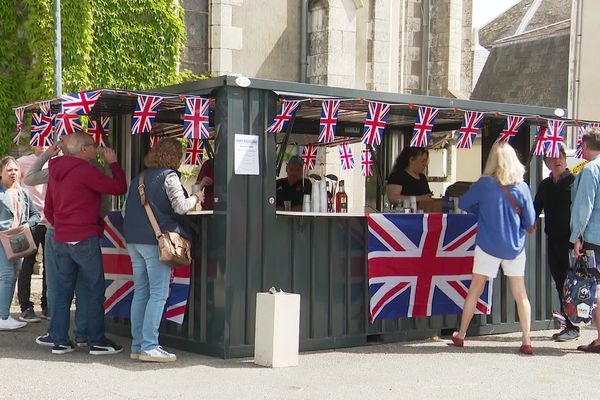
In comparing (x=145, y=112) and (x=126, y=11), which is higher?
(x=126, y=11)

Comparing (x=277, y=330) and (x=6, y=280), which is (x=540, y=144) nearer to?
(x=277, y=330)

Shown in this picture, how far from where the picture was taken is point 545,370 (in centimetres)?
827

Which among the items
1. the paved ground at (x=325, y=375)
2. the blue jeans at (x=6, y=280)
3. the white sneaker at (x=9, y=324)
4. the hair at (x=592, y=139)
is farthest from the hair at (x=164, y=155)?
the hair at (x=592, y=139)

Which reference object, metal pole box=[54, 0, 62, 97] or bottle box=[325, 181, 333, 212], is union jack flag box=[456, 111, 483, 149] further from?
metal pole box=[54, 0, 62, 97]

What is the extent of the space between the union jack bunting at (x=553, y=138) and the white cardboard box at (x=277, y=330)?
3.38 metres

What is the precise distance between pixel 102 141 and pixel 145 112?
1741 mm

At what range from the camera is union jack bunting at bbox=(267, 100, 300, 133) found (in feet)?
28.0

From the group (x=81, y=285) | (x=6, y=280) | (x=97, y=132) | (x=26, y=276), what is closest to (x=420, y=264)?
(x=81, y=285)

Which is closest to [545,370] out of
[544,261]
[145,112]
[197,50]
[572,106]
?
[544,261]

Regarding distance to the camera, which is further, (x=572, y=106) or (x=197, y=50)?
(x=572, y=106)

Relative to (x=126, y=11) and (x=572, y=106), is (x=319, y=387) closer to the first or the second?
(x=126, y=11)

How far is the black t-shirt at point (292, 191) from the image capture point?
38.3 ft

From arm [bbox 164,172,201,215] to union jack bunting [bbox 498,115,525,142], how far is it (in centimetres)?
355

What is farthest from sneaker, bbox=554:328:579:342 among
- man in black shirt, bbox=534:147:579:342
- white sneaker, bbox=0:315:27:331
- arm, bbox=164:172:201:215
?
white sneaker, bbox=0:315:27:331
